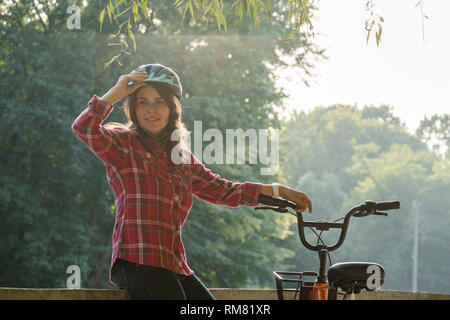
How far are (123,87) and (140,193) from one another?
423 millimetres

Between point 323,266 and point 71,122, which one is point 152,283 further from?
point 71,122

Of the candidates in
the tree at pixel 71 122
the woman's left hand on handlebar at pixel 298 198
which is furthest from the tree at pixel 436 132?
the woman's left hand on handlebar at pixel 298 198

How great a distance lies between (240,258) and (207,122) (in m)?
3.56

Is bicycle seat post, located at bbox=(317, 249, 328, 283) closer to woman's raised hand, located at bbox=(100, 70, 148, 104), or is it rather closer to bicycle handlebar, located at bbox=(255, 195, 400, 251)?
bicycle handlebar, located at bbox=(255, 195, 400, 251)

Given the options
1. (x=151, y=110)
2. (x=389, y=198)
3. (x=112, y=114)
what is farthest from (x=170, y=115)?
(x=389, y=198)

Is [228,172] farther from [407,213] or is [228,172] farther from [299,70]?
[407,213]

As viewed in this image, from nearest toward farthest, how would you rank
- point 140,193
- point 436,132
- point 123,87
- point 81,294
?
1. point 81,294
2. point 140,193
3. point 123,87
4. point 436,132

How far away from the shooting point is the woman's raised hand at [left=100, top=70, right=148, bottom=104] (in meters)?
2.24

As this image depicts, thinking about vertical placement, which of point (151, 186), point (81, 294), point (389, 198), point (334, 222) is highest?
point (151, 186)

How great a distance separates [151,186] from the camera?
215cm

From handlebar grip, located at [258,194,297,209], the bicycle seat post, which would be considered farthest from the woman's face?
the bicycle seat post

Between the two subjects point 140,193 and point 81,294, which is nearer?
point 81,294

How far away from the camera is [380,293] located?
2.54 m

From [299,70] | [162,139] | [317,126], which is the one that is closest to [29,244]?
[299,70]
